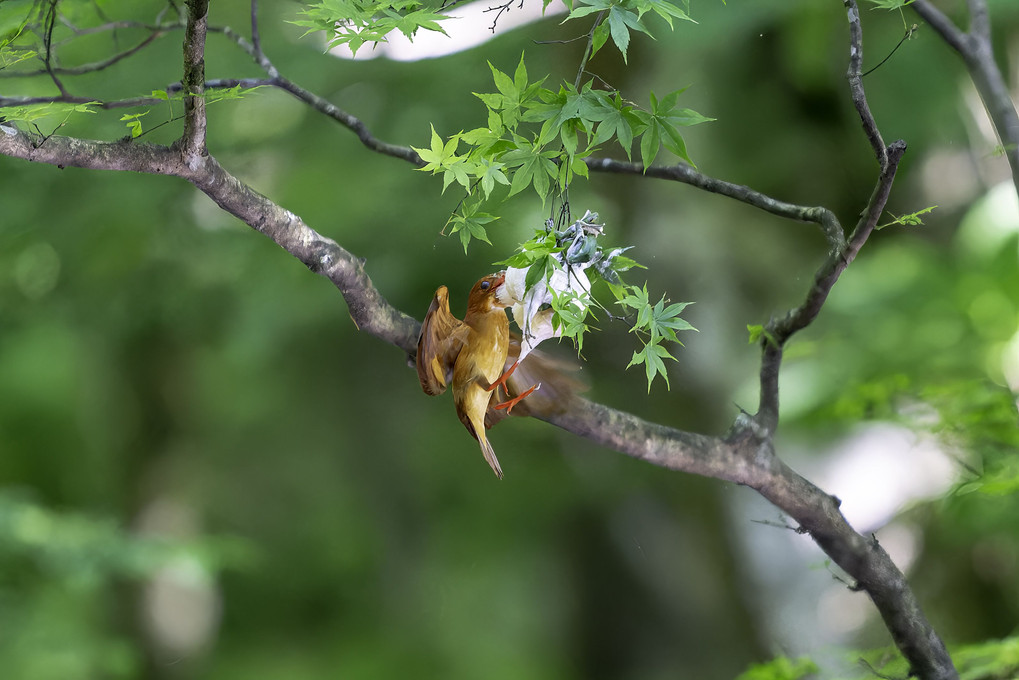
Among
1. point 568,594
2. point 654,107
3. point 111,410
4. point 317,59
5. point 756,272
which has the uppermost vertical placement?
point 111,410

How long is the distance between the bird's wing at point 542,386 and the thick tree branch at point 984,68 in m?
0.31

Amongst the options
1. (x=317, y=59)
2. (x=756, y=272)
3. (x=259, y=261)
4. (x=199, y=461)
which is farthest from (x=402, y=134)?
(x=199, y=461)

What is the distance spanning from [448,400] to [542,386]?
2.46ft

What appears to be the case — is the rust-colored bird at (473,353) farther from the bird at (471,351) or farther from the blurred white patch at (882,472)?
the blurred white patch at (882,472)

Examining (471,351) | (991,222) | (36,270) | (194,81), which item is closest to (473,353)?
(471,351)

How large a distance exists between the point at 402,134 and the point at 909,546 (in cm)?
76

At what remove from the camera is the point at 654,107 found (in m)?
0.34

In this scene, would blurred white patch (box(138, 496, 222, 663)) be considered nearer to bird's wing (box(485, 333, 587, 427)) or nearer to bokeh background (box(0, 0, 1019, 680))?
bokeh background (box(0, 0, 1019, 680))

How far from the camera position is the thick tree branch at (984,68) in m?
0.51

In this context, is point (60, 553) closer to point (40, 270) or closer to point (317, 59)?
point (40, 270)

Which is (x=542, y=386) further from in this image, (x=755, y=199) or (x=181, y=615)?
(x=181, y=615)

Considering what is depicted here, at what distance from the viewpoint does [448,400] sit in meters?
1.17

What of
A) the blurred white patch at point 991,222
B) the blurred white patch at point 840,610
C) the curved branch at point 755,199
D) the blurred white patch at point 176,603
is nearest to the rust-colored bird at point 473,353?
the curved branch at point 755,199

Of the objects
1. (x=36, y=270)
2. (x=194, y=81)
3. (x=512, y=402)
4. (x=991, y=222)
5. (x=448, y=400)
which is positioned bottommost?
(x=512, y=402)
